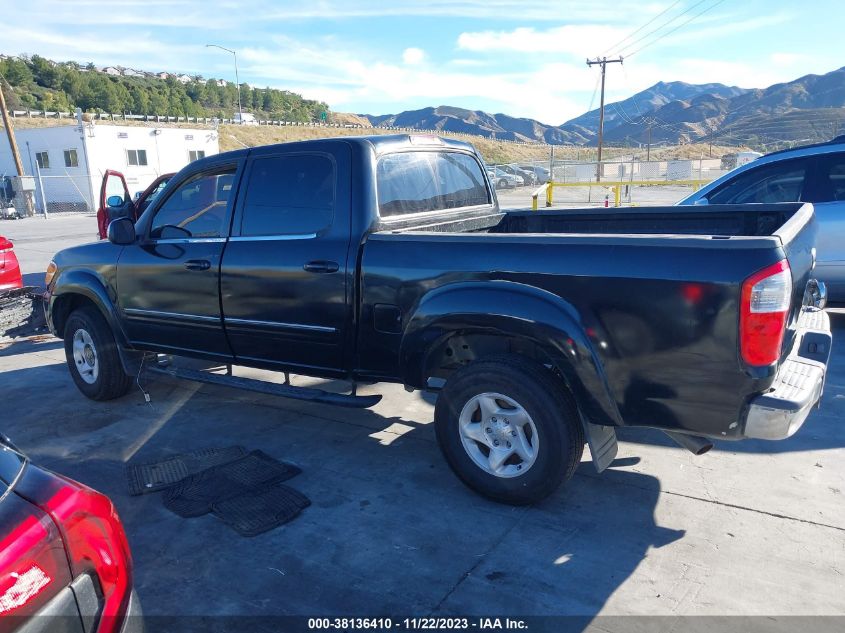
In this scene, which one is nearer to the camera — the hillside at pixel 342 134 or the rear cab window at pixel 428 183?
the rear cab window at pixel 428 183

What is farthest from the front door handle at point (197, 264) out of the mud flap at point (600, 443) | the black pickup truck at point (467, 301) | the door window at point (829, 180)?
the door window at point (829, 180)

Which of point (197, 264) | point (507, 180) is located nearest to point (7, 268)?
point (197, 264)

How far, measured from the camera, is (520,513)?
353 cm

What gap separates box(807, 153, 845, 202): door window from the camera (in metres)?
6.49

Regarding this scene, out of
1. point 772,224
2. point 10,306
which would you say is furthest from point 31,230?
point 772,224

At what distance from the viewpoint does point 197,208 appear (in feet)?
15.9

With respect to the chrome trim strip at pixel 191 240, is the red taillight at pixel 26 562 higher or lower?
lower

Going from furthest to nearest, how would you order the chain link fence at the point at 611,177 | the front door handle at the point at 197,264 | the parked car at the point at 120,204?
the chain link fence at the point at 611,177
the parked car at the point at 120,204
the front door handle at the point at 197,264

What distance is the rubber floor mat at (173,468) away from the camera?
396 centimetres

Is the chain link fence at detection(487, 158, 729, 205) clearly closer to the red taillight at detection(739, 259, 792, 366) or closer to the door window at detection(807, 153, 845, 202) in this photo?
the door window at detection(807, 153, 845, 202)

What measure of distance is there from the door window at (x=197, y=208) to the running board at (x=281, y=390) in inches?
40.2

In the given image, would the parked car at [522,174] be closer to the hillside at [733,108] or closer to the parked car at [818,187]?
the parked car at [818,187]

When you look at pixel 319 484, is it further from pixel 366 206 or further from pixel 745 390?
pixel 745 390

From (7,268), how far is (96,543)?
23.5 ft
